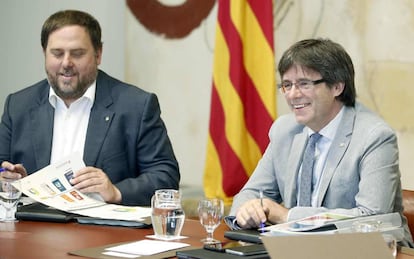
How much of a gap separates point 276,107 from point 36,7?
6.59ft

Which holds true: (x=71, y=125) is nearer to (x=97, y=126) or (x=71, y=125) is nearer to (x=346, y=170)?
(x=97, y=126)

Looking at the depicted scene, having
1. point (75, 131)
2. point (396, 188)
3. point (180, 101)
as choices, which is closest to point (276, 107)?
point (180, 101)

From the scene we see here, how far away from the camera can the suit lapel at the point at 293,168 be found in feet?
10.1

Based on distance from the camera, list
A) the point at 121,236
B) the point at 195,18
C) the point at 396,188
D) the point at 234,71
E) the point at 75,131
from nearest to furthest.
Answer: the point at 121,236 → the point at 396,188 → the point at 75,131 → the point at 234,71 → the point at 195,18

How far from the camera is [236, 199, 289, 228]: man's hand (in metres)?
2.67

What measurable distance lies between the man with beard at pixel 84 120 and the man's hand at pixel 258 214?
82cm

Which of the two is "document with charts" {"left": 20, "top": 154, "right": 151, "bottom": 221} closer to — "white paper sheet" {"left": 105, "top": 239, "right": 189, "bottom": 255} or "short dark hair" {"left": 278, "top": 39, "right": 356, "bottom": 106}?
"white paper sheet" {"left": 105, "top": 239, "right": 189, "bottom": 255}

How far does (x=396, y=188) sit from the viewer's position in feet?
9.41

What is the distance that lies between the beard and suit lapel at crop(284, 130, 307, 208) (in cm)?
106

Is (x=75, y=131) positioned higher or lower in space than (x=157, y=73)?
lower

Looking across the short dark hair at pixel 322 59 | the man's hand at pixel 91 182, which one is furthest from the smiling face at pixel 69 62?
the short dark hair at pixel 322 59

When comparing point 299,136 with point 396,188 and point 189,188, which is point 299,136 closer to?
point 396,188

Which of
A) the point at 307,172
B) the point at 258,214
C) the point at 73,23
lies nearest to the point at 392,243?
the point at 258,214

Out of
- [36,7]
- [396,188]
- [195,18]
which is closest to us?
[396,188]
